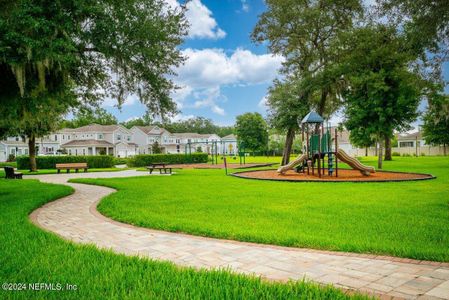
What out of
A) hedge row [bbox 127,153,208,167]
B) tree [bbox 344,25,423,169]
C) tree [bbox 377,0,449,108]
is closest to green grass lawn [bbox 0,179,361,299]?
tree [bbox 377,0,449,108]

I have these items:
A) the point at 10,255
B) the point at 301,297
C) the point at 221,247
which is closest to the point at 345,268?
the point at 301,297

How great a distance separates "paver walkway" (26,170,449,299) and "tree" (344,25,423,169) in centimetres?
2267

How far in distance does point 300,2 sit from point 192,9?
44.4 ft

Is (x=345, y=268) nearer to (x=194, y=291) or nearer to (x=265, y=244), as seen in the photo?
(x=265, y=244)

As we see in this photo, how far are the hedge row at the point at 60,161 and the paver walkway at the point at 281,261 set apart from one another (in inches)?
1212

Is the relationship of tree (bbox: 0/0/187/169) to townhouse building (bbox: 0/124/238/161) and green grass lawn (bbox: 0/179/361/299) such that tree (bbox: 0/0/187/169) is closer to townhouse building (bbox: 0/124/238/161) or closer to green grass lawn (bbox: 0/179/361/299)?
green grass lawn (bbox: 0/179/361/299)

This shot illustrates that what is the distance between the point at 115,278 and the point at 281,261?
2044mm

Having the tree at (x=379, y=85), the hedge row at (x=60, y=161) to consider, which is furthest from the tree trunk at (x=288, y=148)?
the hedge row at (x=60, y=161)

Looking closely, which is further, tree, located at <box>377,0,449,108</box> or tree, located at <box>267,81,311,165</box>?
tree, located at <box>267,81,311,165</box>

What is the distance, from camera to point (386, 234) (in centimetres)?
571

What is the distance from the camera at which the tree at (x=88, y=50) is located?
29.9ft

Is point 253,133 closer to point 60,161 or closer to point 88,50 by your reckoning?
point 60,161

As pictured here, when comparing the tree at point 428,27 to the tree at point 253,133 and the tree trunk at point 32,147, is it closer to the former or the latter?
the tree trunk at point 32,147

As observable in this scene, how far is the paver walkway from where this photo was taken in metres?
3.60
